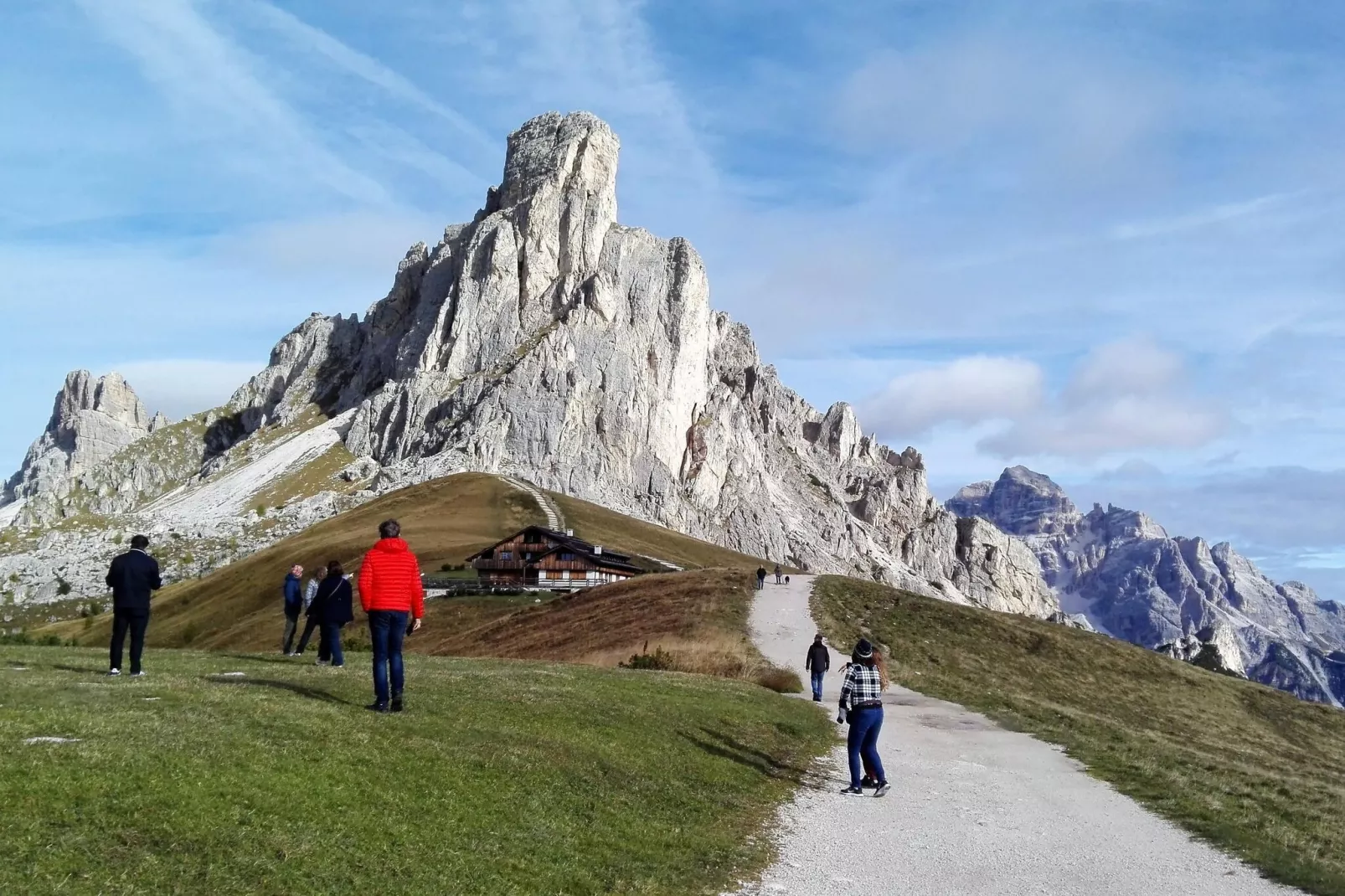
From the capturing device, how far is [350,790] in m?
12.1

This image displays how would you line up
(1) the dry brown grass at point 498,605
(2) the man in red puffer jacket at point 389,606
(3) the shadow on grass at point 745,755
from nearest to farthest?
(2) the man in red puffer jacket at point 389,606 < (3) the shadow on grass at point 745,755 < (1) the dry brown grass at point 498,605

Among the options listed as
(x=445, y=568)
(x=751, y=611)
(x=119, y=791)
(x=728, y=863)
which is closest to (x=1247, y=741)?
(x=751, y=611)

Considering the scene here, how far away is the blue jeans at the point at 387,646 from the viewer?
1722 centimetres

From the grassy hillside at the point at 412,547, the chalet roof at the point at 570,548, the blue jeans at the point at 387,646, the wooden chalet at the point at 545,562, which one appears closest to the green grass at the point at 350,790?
the blue jeans at the point at 387,646

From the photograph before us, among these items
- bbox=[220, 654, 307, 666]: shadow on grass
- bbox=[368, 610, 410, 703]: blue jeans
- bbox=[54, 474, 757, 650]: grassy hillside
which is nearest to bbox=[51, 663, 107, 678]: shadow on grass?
bbox=[220, 654, 307, 666]: shadow on grass

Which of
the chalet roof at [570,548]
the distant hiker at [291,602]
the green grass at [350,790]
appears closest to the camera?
the green grass at [350,790]

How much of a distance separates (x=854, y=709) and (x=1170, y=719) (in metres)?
36.9

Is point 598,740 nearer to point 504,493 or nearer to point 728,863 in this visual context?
point 728,863

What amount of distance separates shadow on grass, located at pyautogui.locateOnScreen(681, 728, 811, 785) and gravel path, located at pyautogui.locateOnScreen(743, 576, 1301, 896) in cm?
76

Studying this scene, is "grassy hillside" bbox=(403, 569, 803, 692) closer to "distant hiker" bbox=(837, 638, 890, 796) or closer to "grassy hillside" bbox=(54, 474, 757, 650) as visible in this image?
"grassy hillside" bbox=(54, 474, 757, 650)

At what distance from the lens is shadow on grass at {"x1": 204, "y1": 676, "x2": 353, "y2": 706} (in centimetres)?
1775

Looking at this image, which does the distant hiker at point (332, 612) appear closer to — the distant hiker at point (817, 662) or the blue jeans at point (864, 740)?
the blue jeans at point (864, 740)

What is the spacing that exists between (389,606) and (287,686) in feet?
11.4

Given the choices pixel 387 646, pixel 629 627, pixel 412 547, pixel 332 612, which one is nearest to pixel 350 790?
pixel 387 646
